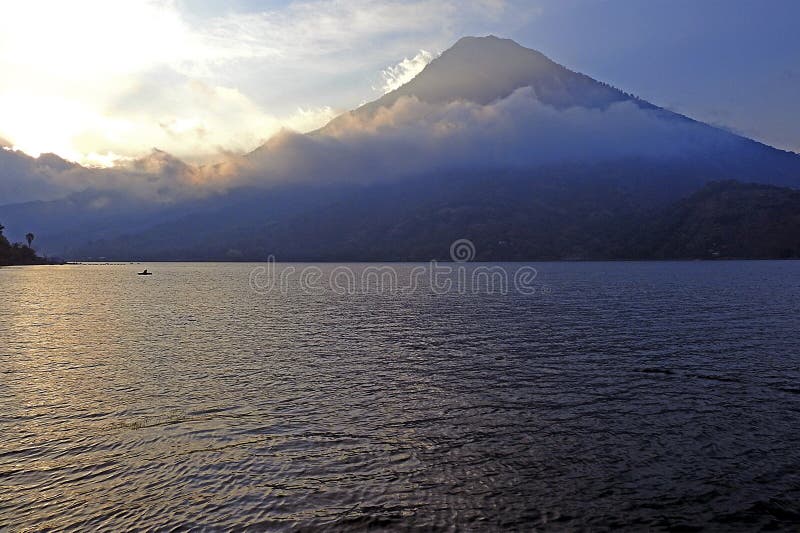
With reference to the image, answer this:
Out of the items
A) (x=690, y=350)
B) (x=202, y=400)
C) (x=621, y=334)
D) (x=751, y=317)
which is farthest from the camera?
(x=751, y=317)

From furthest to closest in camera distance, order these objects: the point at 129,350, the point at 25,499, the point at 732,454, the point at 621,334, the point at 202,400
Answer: the point at 621,334 < the point at 129,350 < the point at 202,400 < the point at 732,454 < the point at 25,499

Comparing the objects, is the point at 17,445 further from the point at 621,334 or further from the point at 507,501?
the point at 621,334

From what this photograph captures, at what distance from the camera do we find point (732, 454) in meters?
24.4

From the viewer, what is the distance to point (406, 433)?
90.7ft

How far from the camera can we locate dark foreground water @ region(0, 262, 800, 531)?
1934 centimetres

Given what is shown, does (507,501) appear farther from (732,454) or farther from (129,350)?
(129,350)

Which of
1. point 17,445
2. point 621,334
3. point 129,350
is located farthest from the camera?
point 621,334

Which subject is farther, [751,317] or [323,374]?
[751,317]

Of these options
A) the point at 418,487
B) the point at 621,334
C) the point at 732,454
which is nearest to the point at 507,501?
the point at 418,487

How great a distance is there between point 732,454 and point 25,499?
3113cm

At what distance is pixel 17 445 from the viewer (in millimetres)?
26016

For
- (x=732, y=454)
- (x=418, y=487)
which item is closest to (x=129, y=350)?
(x=418, y=487)

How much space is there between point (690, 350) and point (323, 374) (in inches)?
1441

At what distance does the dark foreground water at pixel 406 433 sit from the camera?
19344mm
